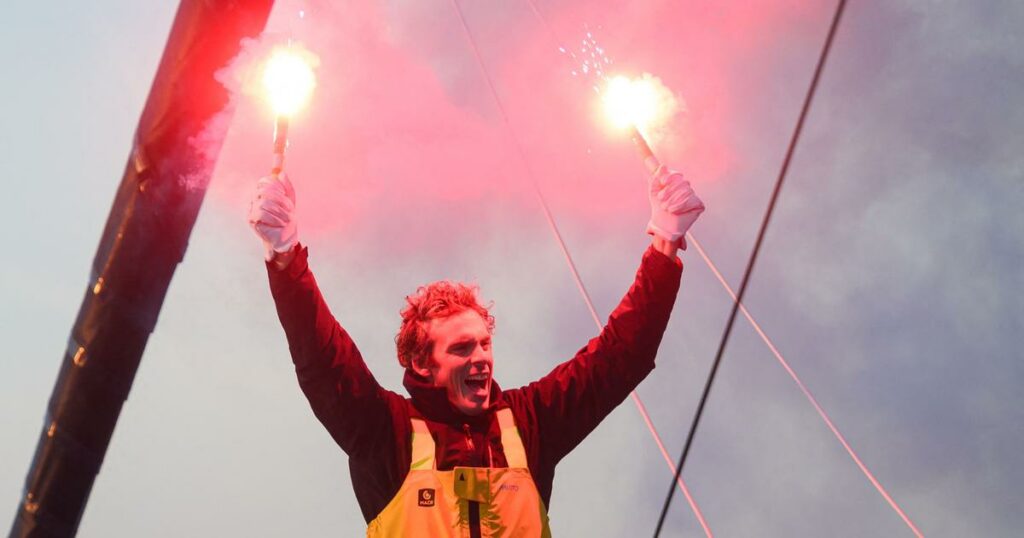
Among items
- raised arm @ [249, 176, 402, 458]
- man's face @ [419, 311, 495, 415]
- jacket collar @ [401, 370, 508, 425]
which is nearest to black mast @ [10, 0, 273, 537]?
raised arm @ [249, 176, 402, 458]

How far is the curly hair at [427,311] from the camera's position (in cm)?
406

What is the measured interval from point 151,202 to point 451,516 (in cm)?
262

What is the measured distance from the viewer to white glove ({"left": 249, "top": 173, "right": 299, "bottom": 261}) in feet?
11.4

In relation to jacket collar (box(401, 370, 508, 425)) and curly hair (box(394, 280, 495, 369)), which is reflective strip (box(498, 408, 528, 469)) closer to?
jacket collar (box(401, 370, 508, 425))

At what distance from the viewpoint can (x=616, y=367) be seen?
4031 mm

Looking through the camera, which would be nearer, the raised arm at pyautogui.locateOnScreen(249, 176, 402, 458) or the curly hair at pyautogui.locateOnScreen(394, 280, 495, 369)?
the raised arm at pyautogui.locateOnScreen(249, 176, 402, 458)

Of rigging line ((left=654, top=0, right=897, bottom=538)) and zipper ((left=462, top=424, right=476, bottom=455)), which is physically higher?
rigging line ((left=654, top=0, right=897, bottom=538))

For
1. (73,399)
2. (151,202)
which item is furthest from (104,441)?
(151,202)

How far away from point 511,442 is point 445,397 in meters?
0.38

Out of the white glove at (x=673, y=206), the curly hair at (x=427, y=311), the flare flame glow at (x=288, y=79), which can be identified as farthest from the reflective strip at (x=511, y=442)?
the flare flame glow at (x=288, y=79)

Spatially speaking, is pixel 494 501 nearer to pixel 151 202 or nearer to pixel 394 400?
pixel 394 400

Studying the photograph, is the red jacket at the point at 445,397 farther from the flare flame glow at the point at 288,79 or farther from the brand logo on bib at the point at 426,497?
the flare flame glow at the point at 288,79

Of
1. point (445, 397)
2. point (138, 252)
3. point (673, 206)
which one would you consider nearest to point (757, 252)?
point (673, 206)

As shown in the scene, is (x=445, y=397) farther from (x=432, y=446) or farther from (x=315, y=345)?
(x=315, y=345)
